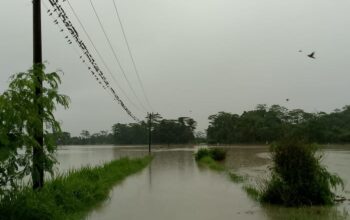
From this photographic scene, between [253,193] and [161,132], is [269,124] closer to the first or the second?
[161,132]

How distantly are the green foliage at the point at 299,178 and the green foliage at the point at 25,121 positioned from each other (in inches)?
260

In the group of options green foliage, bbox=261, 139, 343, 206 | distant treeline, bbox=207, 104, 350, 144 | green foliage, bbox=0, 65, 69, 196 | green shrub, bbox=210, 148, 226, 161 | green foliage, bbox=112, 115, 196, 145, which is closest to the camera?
green foliage, bbox=0, 65, 69, 196

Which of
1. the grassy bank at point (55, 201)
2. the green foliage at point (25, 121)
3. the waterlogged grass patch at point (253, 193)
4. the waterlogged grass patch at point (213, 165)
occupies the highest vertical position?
the green foliage at point (25, 121)

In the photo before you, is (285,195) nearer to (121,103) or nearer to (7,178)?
(7,178)

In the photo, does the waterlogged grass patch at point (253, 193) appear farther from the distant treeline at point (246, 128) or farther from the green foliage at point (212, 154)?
the distant treeline at point (246, 128)

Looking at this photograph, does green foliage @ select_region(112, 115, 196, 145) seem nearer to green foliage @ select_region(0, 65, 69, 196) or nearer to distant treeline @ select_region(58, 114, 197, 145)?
distant treeline @ select_region(58, 114, 197, 145)

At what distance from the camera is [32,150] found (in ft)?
34.5

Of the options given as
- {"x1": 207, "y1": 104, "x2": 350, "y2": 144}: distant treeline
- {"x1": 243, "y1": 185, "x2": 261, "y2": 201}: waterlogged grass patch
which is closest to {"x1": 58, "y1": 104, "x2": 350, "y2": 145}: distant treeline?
{"x1": 207, "y1": 104, "x2": 350, "y2": 144}: distant treeline

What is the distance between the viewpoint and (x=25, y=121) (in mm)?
9805

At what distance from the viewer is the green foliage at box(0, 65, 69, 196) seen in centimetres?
927

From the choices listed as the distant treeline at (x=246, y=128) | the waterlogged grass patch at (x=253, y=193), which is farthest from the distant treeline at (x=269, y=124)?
the waterlogged grass patch at (x=253, y=193)

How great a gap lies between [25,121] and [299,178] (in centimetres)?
778

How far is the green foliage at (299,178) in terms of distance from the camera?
13.7 m

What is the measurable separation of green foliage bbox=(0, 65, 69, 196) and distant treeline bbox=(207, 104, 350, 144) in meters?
98.5
